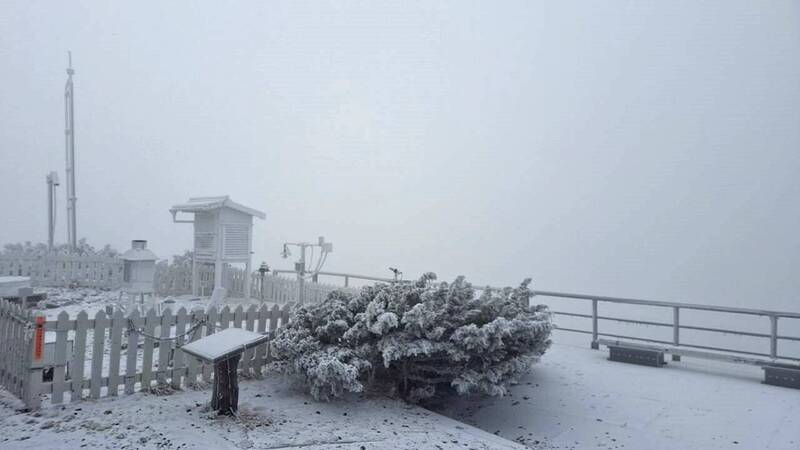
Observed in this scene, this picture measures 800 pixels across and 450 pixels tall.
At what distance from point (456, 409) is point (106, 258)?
16.6 m

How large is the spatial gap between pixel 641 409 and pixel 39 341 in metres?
7.95

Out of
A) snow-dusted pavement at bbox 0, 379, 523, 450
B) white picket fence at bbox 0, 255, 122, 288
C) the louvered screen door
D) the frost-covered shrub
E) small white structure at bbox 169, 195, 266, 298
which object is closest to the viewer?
snow-dusted pavement at bbox 0, 379, 523, 450

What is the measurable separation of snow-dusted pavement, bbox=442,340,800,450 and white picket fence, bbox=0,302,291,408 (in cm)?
385

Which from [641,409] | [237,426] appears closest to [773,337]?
[641,409]

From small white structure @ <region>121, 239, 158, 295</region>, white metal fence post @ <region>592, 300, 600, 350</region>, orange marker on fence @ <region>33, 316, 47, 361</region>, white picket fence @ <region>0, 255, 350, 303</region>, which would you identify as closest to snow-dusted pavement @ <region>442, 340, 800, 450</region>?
white metal fence post @ <region>592, 300, 600, 350</region>

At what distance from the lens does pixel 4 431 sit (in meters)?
5.52

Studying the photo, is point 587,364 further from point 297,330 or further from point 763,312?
point 297,330

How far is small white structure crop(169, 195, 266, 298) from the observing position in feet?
54.5

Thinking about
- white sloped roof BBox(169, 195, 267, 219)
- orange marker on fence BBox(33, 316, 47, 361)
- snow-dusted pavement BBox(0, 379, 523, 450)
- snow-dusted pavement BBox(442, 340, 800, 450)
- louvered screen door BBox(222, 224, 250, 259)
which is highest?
white sloped roof BBox(169, 195, 267, 219)

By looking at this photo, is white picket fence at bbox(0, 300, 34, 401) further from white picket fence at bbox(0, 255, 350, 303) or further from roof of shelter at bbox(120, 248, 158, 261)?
white picket fence at bbox(0, 255, 350, 303)

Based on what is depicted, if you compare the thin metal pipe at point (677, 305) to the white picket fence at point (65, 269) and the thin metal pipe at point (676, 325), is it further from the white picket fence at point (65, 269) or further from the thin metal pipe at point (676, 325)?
the white picket fence at point (65, 269)

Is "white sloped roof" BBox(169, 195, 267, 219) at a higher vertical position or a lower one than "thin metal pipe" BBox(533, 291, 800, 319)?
higher

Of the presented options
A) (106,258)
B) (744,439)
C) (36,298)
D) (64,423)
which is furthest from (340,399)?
(106,258)

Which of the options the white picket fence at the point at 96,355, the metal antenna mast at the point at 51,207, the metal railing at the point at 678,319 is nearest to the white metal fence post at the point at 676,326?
the metal railing at the point at 678,319
